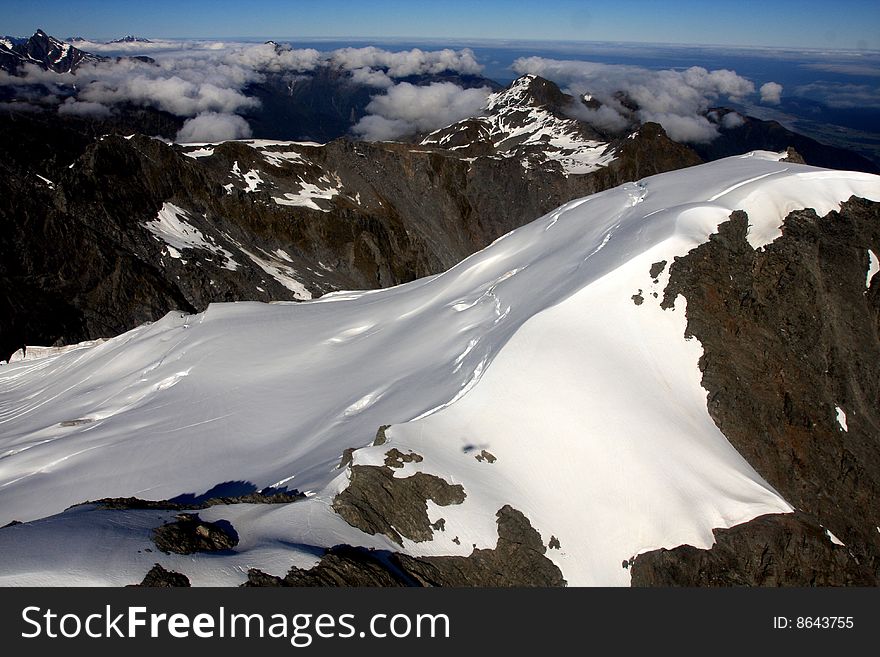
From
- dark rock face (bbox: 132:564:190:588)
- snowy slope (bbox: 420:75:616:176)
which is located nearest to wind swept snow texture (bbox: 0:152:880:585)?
dark rock face (bbox: 132:564:190:588)

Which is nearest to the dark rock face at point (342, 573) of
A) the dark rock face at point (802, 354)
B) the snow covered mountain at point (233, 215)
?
the dark rock face at point (802, 354)

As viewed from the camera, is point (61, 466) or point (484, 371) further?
point (61, 466)

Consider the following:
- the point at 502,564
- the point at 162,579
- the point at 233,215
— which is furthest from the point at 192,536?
the point at 233,215

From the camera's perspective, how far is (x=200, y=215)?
4151 inches

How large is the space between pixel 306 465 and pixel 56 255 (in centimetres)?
7625

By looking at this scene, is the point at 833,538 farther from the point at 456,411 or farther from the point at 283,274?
the point at 283,274

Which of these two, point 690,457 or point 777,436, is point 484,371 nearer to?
point 690,457

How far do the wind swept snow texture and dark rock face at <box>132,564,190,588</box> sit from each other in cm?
22

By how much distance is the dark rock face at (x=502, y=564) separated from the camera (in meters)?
16.6

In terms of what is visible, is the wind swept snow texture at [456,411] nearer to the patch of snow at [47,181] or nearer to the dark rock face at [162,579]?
the dark rock face at [162,579]

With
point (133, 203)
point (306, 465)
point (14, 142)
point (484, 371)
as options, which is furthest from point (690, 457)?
point (14, 142)

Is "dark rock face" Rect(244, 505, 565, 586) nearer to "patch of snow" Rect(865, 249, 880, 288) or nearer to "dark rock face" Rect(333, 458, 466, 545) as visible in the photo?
"dark rock face" Rect(333, 458, 466, 545)

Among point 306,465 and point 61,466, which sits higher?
point 306,465

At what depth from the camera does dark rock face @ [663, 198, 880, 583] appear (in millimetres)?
24312
